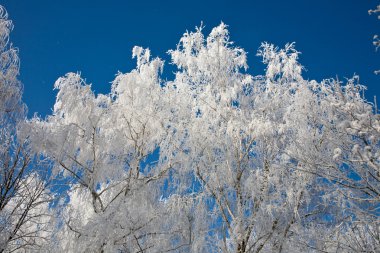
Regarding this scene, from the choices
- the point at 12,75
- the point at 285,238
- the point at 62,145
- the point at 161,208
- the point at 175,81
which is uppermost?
the point at 175,81

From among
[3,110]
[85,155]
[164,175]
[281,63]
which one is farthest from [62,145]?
[281,63]

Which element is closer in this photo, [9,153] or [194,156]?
[9,153]

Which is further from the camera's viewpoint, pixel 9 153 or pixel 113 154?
pixel 113 154

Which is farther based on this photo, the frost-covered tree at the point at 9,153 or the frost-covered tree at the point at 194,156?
the frost-covered tree at the point at 194,156

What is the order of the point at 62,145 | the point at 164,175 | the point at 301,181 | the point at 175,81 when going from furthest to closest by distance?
the point at 175,81
the point at 164,175
the point at 301,181
the point at 62,145

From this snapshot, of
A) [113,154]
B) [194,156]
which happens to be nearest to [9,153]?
[113,154]

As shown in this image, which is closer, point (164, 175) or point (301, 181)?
point (301, 181)

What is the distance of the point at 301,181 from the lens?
20.1 feet

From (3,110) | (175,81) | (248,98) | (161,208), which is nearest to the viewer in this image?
(3,110)

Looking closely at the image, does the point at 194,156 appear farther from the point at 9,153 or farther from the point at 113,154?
the point at 9,153

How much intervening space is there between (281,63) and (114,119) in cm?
432

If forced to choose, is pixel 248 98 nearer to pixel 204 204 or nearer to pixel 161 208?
pixel 204 204

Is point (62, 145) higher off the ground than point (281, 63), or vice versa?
point (281, 63)

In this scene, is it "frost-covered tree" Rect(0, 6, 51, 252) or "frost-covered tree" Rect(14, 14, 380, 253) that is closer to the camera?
"frost-covered tree" Rect(0, 6, 51, 252)
